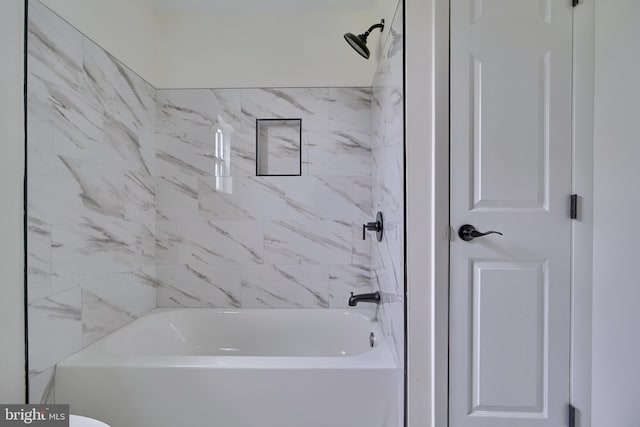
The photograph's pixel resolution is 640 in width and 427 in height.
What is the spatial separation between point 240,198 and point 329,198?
64 cm

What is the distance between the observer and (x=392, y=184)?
1.55 m

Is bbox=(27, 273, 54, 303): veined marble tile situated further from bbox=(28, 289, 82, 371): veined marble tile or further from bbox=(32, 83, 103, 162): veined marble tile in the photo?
bbox=(32, 83, 103, 162): veined marble tile

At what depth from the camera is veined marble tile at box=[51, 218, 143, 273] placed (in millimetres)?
1509

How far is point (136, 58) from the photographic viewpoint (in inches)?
A: 81.6

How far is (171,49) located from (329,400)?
2.46 meters

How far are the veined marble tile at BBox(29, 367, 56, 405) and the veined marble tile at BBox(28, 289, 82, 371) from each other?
0.08 ft

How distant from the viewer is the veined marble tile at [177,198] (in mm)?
2297
